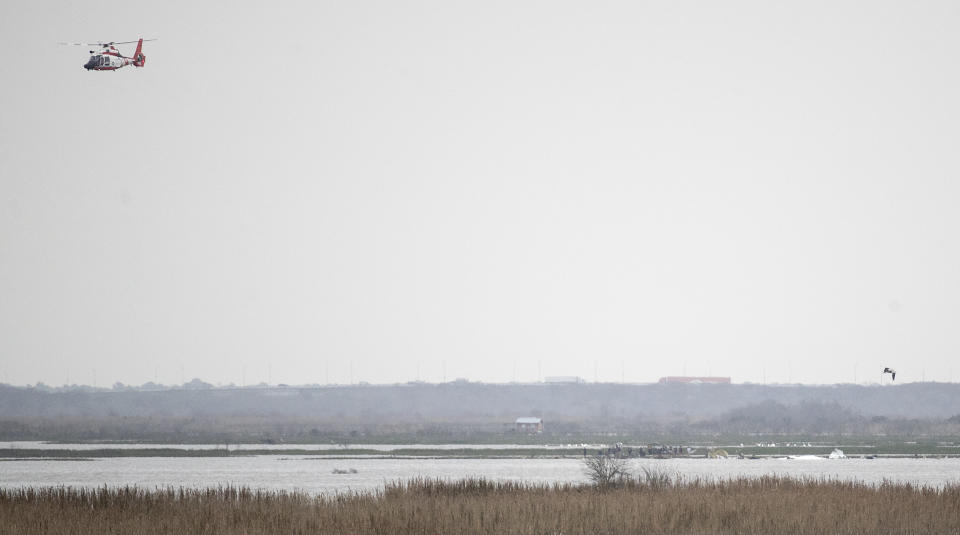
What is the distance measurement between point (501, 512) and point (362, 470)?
38.0 metres

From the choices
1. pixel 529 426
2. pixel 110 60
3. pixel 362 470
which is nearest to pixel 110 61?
pixel 110 60

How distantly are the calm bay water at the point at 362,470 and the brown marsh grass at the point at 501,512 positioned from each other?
555 inches

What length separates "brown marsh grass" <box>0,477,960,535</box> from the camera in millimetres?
38125

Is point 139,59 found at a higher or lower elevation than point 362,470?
higher

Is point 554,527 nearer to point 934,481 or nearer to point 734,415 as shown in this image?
point 934,481

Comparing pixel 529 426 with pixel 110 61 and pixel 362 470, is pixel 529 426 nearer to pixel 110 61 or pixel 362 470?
pixel 362 470

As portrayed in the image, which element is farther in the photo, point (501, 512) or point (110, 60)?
point (110, 60)

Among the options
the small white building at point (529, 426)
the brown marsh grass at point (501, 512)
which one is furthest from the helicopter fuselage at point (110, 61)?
the small white building at point (529, 426)

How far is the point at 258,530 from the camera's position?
37.1 meters

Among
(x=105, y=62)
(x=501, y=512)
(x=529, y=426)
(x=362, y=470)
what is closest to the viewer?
(x=501, y=512)

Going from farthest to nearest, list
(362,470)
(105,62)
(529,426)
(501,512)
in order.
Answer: (529,426) → (362,470) → (105,62) → (501,512)

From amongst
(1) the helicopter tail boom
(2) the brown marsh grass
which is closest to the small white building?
(1) the helicopter tail boom

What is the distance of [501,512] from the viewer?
40438mm

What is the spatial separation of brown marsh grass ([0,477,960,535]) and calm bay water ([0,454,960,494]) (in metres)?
14.1
